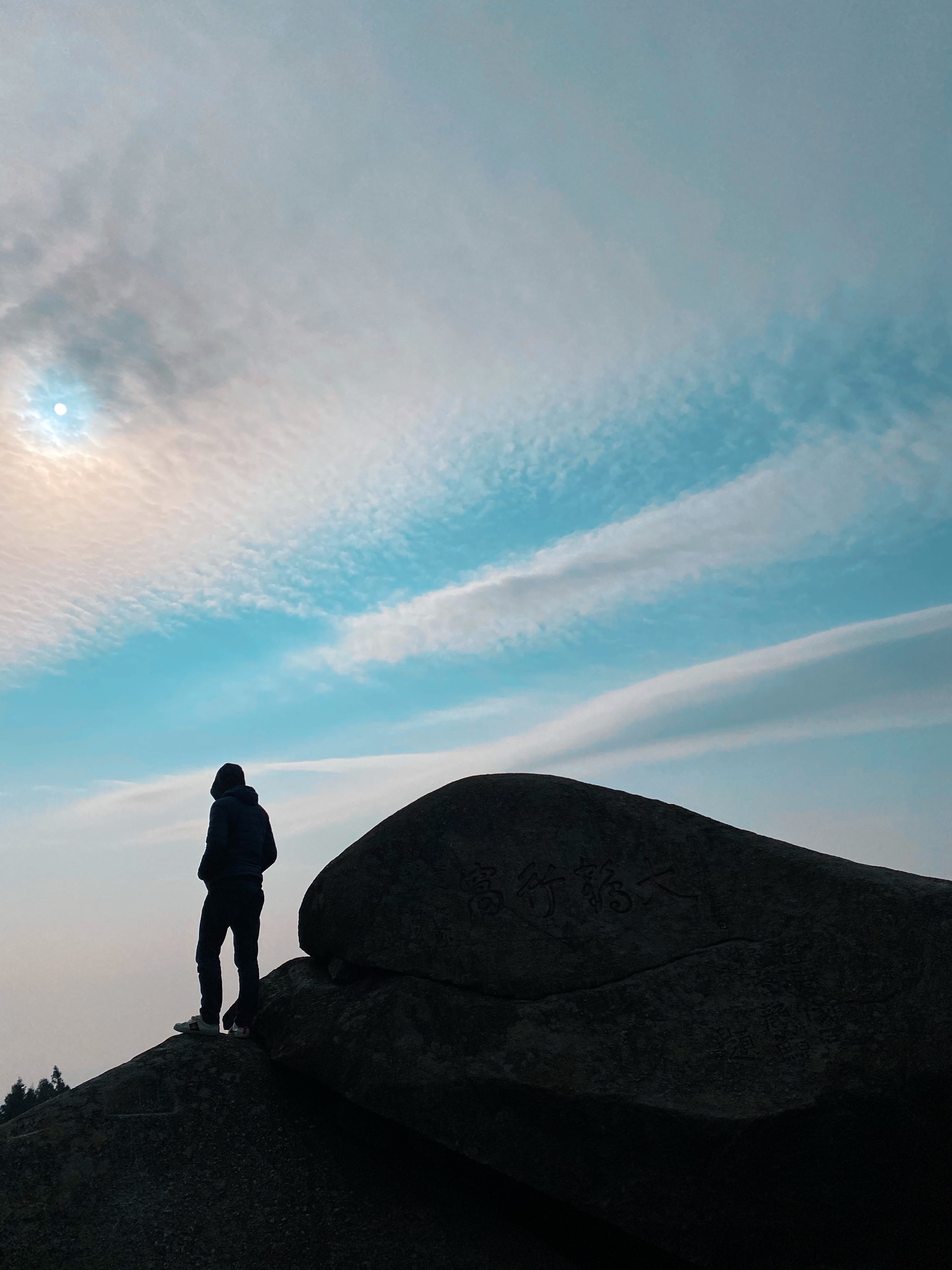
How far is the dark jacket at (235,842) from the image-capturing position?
9227 mm

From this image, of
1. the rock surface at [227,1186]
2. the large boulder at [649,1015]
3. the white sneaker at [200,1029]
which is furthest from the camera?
the white sneaker at [200,1029]

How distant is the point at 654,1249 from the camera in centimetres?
762

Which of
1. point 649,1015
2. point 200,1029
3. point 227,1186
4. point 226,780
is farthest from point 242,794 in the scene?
point 649,1015

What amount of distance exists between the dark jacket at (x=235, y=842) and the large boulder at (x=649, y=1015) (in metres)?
0.78

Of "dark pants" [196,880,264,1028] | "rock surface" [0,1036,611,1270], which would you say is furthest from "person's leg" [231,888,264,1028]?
Result: "rock surface" [0,1036,611,1270]

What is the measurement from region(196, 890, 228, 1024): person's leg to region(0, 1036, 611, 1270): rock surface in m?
0.45

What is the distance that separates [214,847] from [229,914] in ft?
2.27

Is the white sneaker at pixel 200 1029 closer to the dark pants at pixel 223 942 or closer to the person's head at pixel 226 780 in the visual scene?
the dark pants at pixel 223 942

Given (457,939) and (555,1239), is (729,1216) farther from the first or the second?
(457,939)

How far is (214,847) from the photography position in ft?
30.2

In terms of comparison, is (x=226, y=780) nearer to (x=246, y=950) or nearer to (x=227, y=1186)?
(x=246, y=950)

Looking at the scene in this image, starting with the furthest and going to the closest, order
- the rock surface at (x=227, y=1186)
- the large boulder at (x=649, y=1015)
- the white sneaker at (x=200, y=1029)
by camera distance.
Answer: the white sneaker at (x=200, y=1029), the large boulder at (x=649, y=1015), the rock surface at (x=227, y=1186)

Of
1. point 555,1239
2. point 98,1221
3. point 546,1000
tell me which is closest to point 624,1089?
point 546,1000

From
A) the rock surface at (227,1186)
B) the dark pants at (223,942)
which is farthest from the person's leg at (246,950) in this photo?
the rock surface at (227,1186)
